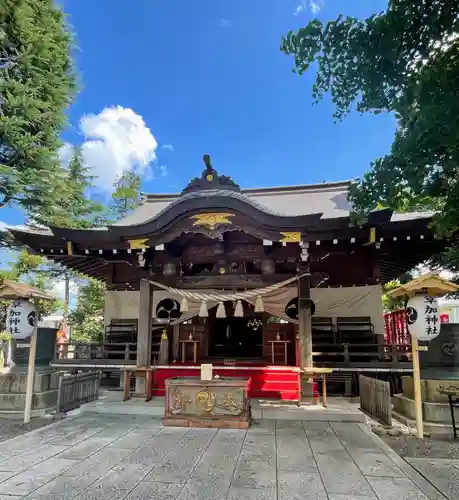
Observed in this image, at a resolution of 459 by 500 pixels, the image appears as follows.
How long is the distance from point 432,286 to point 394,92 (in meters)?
2.87

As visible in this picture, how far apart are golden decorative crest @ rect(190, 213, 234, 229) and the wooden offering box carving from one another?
8.97ft

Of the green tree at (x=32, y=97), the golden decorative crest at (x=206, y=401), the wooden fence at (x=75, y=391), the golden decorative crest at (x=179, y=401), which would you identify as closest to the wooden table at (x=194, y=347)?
the wooden fence at (x=75, y=391)

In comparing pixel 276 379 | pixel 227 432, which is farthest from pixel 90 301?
pixel 227 432

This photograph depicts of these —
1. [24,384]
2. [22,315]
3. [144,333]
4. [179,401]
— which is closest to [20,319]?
[22,315]

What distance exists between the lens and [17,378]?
22.0 feet

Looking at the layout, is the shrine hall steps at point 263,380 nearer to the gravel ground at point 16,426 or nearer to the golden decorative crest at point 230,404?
the golden decorative crest at point 230,404

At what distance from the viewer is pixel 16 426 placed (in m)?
5.56

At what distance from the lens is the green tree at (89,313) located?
19359 mm

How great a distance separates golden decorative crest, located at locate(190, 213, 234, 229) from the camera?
21.7ft

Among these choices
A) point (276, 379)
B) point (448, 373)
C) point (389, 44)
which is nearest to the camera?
point (389, 44)

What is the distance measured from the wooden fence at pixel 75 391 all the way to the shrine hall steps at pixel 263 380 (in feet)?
4.16

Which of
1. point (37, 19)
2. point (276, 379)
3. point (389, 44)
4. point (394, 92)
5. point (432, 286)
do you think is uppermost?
point (37, 19)

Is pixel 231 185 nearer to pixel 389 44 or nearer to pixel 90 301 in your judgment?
pixel 389 44

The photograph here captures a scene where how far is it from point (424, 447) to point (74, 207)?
1691cm
